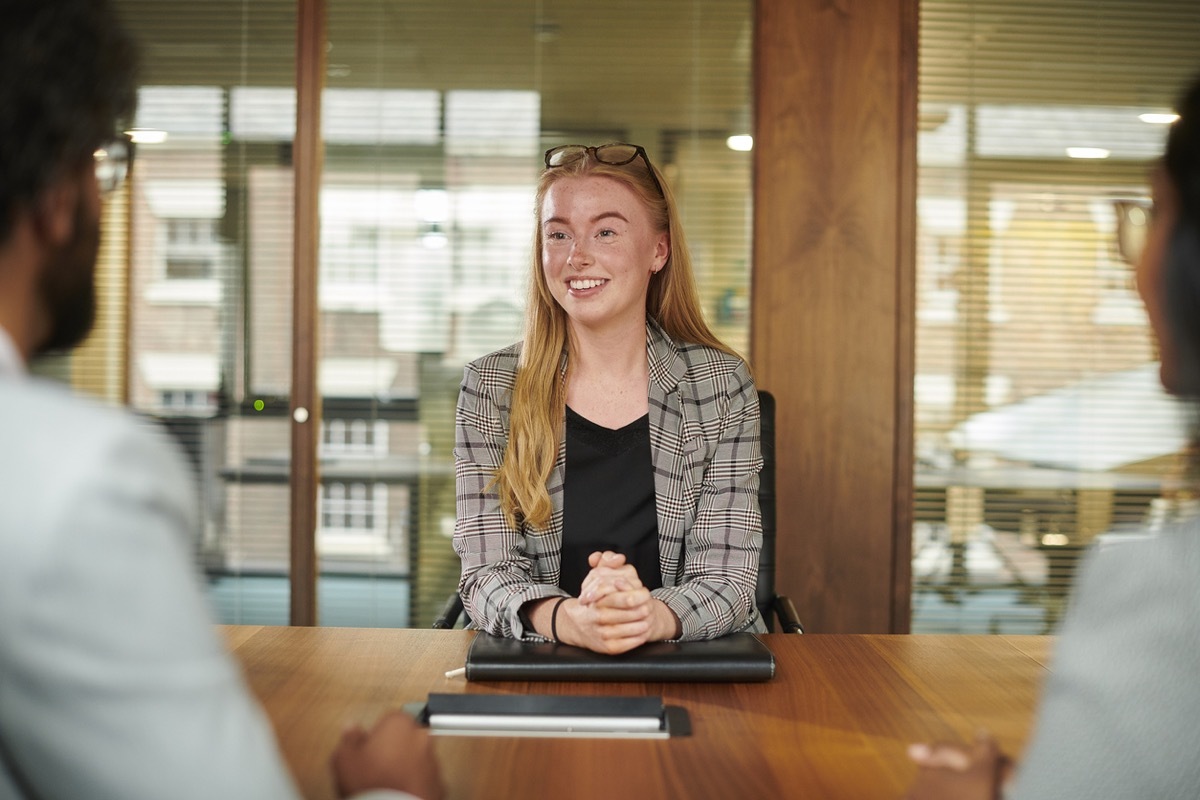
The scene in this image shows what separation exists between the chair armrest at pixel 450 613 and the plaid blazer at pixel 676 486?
0.33 feet

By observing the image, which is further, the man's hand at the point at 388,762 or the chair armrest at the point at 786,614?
the chair armrest at the point at 786,614

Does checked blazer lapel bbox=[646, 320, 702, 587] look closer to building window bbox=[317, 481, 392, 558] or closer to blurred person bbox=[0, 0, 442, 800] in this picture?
blurred person bbox=[0, 0, 442, 800]

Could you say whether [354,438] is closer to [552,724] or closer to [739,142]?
[739,142]

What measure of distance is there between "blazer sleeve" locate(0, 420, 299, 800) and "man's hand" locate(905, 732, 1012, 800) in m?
0.65

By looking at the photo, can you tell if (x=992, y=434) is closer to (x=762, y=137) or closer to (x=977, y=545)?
(x=977, y=545)

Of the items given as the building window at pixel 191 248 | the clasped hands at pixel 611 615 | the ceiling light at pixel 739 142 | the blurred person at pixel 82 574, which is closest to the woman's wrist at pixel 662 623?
the clasped hands at pixel 611 615

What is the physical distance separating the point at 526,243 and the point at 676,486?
1.60 m

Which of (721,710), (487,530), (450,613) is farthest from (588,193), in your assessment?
(721,710)

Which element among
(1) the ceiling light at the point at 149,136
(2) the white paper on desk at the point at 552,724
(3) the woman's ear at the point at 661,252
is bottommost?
(2) the white paper on desk at the point at 552,724

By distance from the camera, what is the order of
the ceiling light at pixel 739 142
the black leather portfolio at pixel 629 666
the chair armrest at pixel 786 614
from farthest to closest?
the ceiling light at pixel 739 142 → the chair armrest at pixel 786 614 → the black leather portfolio at pixel 629 666

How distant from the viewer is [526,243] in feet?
11.3

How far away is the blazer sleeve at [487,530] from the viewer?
171 cm

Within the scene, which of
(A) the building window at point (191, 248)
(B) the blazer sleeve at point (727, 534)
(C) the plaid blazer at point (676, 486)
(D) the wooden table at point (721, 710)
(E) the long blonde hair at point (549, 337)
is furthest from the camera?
(A) the building window at point (191, 248)

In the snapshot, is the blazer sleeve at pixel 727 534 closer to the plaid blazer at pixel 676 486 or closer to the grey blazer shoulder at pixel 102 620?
the plaid blazer at pixel 676 486
